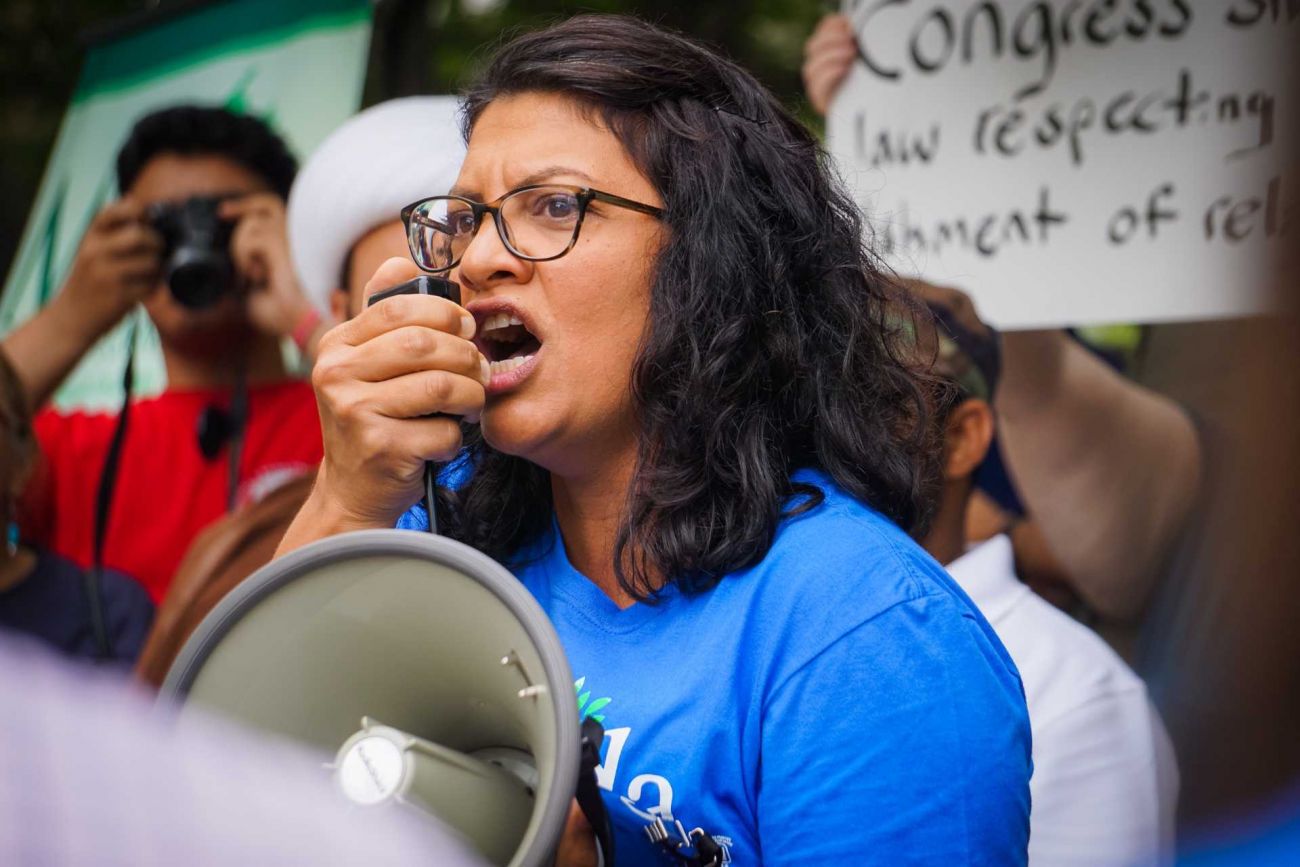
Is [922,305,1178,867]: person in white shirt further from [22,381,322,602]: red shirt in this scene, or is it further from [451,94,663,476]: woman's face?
[22,381,322,602]: red shirt

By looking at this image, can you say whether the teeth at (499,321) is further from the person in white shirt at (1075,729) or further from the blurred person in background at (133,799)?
the blurred person in background at (133,799)

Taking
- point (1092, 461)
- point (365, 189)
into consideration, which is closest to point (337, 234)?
point (365, 189)

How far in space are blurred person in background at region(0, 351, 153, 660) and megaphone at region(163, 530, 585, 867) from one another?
5.79 feet

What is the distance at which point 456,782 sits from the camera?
1.29 meters

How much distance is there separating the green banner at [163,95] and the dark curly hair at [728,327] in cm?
166

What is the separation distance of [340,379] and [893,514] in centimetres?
65

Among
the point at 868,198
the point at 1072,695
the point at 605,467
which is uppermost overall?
the point at 868,198

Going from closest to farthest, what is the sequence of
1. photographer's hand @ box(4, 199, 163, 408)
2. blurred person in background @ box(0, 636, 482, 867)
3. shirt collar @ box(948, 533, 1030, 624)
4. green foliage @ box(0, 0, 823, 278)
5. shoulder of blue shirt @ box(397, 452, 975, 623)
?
blurred person in background @ box(0, 636, 482, 867) < shoulder of blue shirt @ box(397, 452, 975, 623) < shirt collar @ box(948, 533, 1030, 624) < photographer's hand @ box(4, 199, 163, 408) < green foliage @ box(0, 0, 823, 278)

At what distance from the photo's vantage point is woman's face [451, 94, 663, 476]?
1529mm

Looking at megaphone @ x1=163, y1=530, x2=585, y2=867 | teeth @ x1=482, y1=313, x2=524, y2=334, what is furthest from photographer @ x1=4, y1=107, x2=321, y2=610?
megaphone @ x1=163, y1=530, x2=585, y2=867

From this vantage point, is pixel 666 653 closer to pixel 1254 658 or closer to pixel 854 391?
pixel 854 391

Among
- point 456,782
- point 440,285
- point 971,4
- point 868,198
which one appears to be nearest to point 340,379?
point 440,285

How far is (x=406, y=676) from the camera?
1438mm

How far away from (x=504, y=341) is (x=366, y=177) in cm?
93
